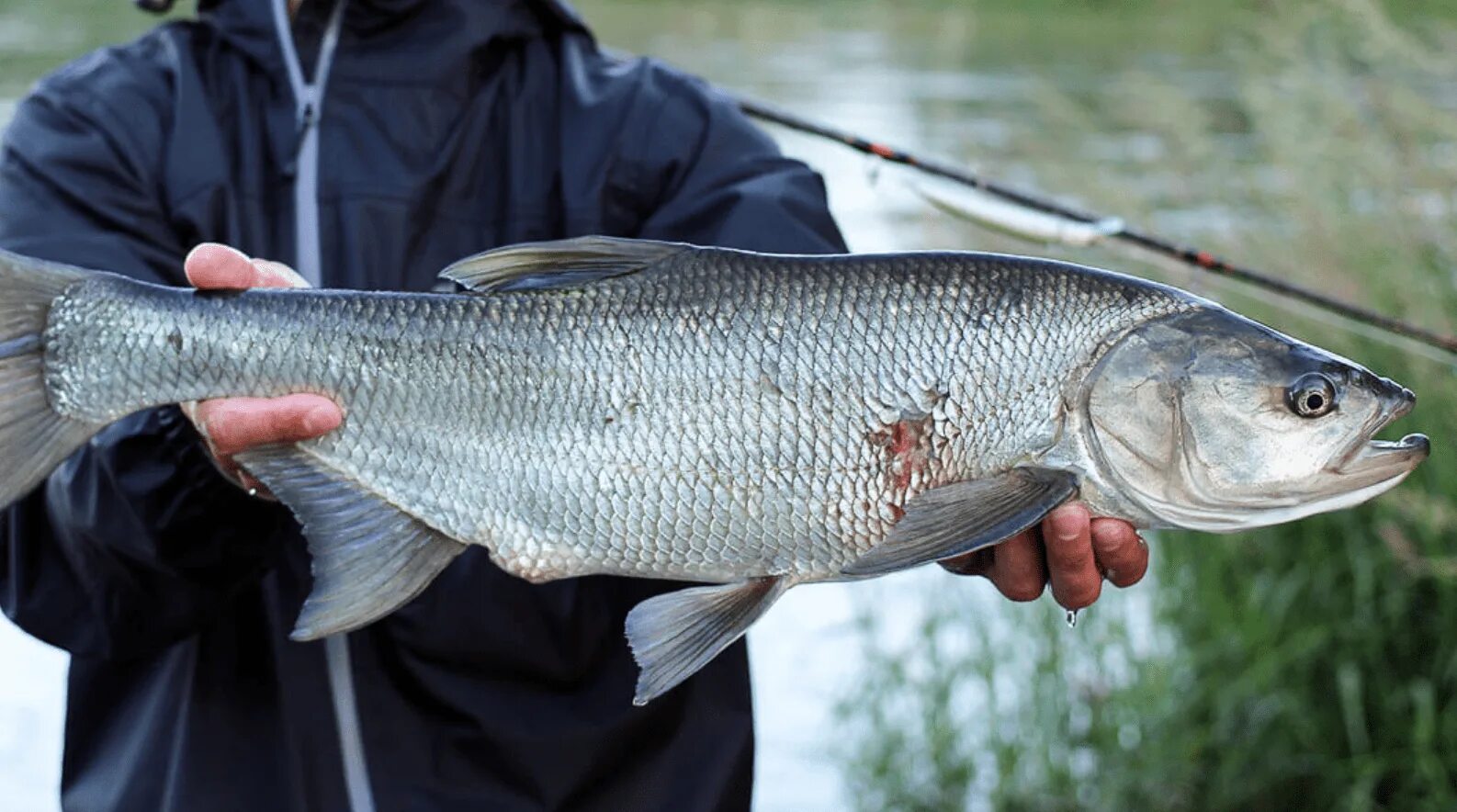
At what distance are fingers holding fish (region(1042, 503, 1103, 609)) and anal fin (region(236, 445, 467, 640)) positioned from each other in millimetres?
679

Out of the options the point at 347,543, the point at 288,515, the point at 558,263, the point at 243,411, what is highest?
the point at 558,263

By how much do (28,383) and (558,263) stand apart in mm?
622

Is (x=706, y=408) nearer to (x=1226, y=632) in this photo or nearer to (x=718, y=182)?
(x=718, y=182)

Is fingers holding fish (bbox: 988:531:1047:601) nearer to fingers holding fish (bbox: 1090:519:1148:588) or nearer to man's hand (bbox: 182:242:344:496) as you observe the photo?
fingers holding fish (bbox: 1090:519:1148:588)

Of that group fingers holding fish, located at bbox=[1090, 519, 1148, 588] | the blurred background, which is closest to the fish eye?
fingers holding fish, located at bbox=[1090, 519, 1148, 588]

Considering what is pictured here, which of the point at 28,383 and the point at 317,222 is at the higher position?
the point at 317,222

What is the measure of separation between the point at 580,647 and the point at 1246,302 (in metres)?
3.37

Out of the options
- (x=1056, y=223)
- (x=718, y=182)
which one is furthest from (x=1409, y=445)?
(x=1056, y=223)

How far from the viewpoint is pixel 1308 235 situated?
4.94 metres

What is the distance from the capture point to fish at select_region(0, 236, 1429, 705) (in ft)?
6.51

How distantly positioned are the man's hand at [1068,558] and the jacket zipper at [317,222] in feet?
2.64

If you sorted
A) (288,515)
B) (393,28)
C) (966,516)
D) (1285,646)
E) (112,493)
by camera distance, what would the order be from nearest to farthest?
(966,516) < (112,493) < (288,515) < (393,28) < (1285,646)

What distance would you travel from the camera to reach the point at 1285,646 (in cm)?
414

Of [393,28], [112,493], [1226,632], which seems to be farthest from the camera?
[1226,632]
